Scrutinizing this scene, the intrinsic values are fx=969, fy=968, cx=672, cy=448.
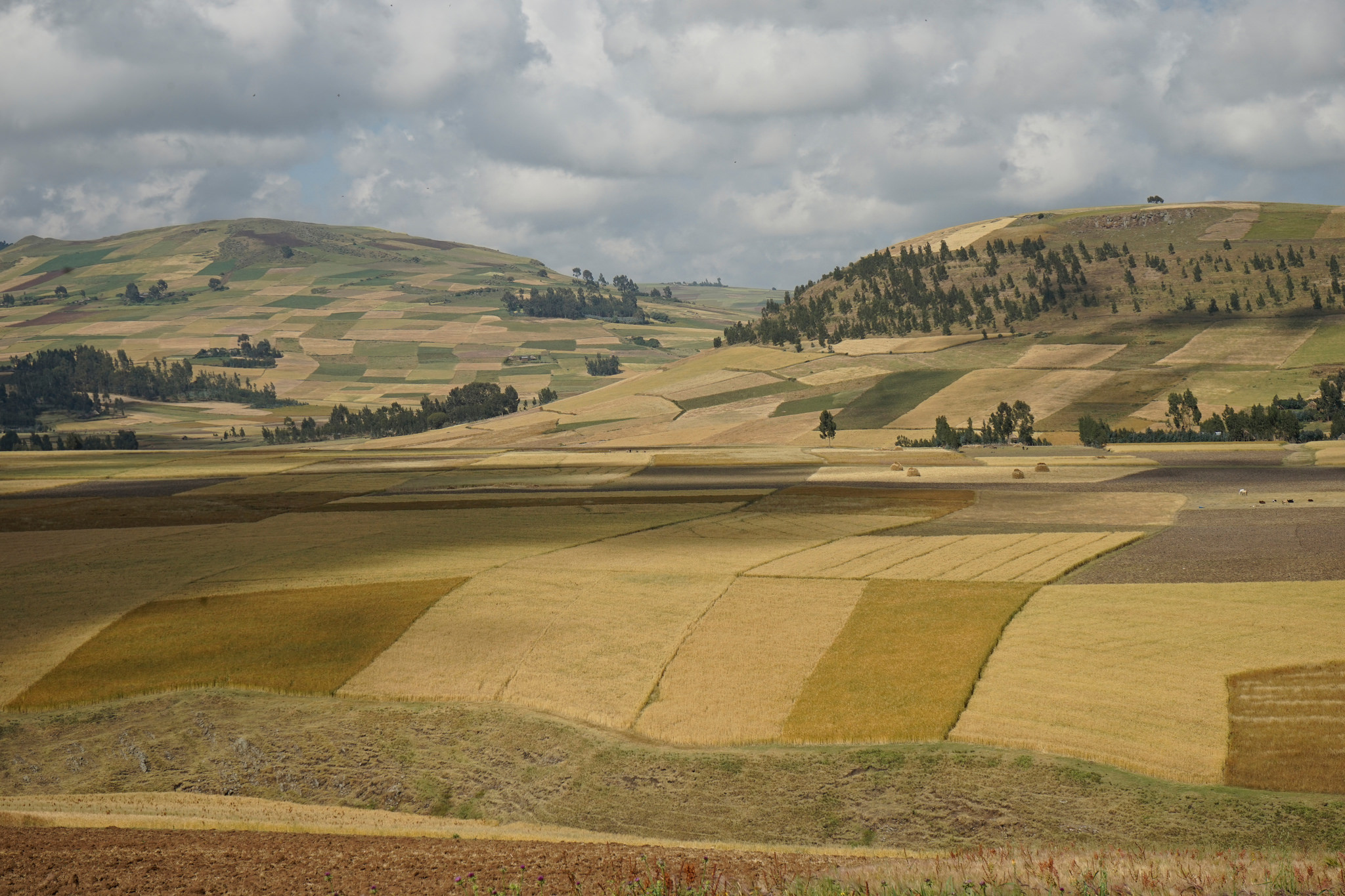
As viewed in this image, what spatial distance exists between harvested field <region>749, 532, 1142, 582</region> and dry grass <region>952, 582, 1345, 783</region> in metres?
5.49

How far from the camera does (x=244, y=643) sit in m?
49.6

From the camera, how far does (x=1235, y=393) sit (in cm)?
16988

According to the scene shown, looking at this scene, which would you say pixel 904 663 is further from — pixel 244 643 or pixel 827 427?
pixel 827 427

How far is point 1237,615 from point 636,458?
10832 cm

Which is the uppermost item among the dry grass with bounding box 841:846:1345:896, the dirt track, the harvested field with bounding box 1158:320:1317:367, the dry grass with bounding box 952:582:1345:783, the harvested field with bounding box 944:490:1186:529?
the harvested field with bounding box 1158:320:1317:367

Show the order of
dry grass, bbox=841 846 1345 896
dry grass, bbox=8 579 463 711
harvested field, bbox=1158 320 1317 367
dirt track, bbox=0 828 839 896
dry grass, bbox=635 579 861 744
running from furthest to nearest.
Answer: harvested field, bbox=1158 320 1317 367 → dry grass, bbox=8 579 463 711 → dry grass, bbox=635 579 861 744 → dirt track, bbox=0 828 839 896 → dry grass, bbox=841 846 1345 896

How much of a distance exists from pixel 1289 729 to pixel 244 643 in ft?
152

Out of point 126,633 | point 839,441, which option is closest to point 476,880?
point 126,633

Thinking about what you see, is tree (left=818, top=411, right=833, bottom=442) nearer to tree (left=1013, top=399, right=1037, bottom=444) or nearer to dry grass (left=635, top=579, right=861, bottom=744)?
tree (left=1013, top=399, right=1037, bottom=444)

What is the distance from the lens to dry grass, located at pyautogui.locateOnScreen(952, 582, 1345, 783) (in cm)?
3381

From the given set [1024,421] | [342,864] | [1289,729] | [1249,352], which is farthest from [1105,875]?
[1249,352]

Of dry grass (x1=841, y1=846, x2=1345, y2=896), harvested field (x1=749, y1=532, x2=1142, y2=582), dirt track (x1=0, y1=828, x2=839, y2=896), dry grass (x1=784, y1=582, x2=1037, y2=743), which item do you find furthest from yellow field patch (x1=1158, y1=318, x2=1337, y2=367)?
dirt track (x1=0, y1=828, x2=839, y2=896)

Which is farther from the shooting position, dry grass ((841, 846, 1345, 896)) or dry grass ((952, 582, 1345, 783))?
dry grass ((952, 582, 1345, 783))

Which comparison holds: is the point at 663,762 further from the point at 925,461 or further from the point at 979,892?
the point at 925,461
